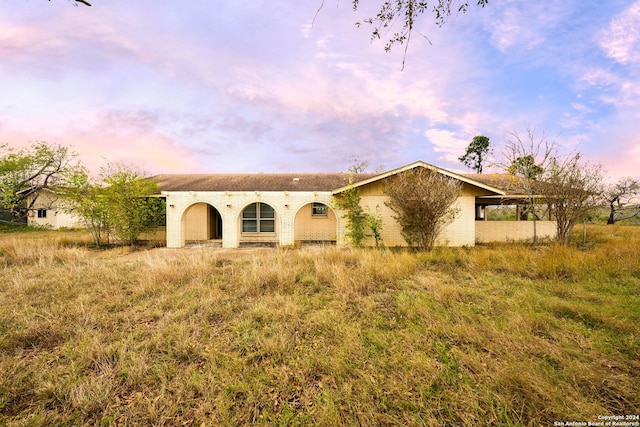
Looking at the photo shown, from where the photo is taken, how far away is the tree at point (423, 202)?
34.6 ft

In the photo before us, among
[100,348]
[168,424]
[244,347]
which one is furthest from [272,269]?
[168,424]

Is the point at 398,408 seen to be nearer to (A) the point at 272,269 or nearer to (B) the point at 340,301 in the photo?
(B) the point at 340,301

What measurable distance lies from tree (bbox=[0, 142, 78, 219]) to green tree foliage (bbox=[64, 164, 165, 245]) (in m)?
1.31

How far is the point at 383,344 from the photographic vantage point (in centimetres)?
370

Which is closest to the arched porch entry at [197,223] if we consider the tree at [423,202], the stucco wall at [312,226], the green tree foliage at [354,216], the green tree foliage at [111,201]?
the green tree foliage at [111,201]

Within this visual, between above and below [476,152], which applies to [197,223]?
below

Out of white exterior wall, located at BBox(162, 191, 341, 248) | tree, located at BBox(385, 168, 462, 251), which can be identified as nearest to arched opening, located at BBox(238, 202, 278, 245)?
white exterior wall, located at BBox(162, 191, 341, 248)

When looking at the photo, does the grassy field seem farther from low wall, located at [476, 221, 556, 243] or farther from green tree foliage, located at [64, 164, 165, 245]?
low wall, located at [476, 221, 556, 243]

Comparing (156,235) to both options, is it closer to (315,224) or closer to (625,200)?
(315,224)

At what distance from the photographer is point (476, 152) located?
119ft

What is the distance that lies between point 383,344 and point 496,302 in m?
3.24

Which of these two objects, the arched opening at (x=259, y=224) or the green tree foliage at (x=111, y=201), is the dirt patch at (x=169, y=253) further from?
the arched opening at (x=259, y=224)

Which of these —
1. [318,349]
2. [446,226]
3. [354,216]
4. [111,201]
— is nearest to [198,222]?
[111,201]

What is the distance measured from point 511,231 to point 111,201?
23.5 m
